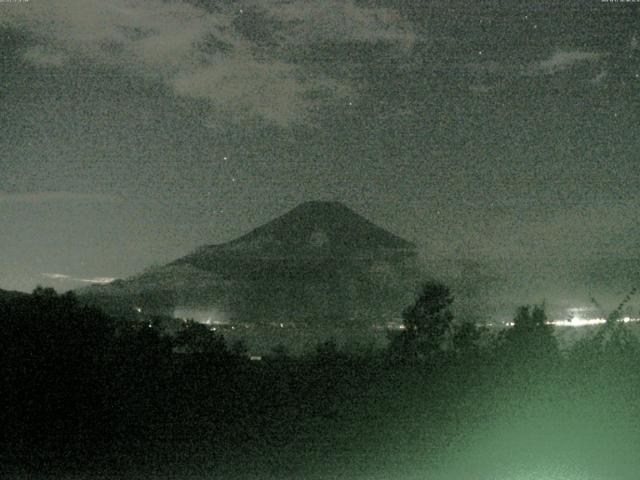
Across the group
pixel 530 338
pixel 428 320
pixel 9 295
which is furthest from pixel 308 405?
pixel 9 295

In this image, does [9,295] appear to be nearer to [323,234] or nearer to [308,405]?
[308,405]

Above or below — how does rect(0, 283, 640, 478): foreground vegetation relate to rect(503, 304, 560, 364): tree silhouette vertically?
below

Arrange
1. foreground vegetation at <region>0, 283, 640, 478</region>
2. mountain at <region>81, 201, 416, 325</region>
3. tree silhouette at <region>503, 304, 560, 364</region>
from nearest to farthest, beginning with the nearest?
1. foreground vegetation at <region>0, 283, 640, 478</region>
2. tree silhouette at <region>503, 304, 560, 364</region>
3. mountain at <region>81, 201, 416, 325</region>

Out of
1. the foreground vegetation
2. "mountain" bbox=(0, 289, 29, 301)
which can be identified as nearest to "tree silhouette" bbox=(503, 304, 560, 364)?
the foreground vegetation

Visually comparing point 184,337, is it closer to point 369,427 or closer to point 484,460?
point 369,427

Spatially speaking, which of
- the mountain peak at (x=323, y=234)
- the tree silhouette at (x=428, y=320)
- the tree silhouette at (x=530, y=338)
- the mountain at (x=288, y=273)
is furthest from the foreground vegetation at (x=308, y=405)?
the mountain peak at (x=323, y=234)

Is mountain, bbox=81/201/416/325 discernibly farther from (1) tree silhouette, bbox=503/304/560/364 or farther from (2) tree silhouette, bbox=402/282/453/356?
(1) tree silhouette, bbox=503/304/560/364

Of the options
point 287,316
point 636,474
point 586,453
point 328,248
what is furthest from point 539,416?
point 328,248
